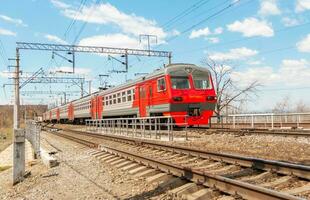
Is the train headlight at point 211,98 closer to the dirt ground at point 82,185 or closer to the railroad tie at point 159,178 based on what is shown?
the dirt ground at point 82,185

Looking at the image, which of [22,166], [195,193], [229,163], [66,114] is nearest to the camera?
[195,193]

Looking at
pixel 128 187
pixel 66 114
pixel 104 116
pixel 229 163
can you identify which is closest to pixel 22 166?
pixel 128 187

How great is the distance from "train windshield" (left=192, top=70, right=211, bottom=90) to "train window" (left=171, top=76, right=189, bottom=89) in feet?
1.84

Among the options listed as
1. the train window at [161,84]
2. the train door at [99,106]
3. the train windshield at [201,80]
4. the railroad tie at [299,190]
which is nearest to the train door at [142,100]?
the train window at [161,84]

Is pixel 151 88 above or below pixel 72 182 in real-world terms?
above

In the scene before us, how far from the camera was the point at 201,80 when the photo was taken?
69.1 ft

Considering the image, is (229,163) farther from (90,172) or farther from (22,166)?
(22,166)

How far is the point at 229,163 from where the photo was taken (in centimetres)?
884

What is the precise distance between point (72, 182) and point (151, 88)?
41.8 feet

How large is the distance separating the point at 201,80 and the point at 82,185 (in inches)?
536

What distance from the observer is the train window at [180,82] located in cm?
1984

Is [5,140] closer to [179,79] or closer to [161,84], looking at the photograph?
[161,84]

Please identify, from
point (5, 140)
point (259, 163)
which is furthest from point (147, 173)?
point (5, 140)

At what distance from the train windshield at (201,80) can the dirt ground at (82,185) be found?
10206 millimetres
